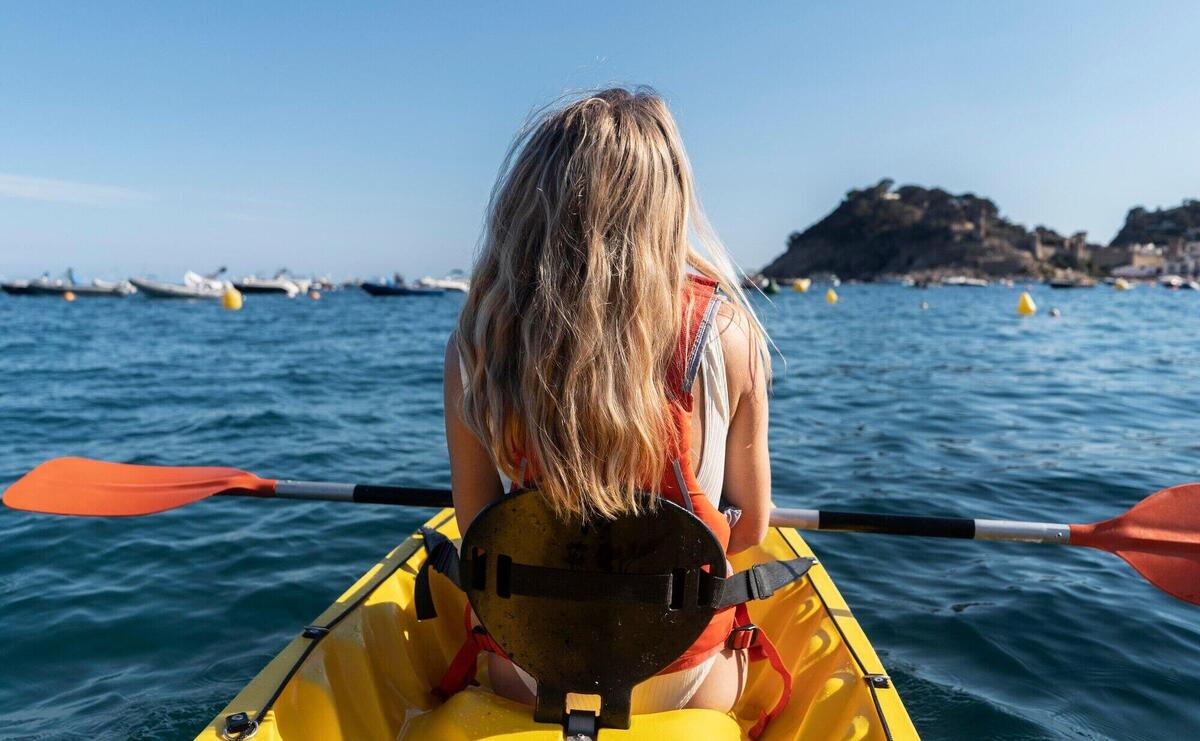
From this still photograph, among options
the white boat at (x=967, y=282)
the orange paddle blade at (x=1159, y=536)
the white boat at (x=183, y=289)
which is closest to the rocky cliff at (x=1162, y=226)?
the white boat at (x=967, y=282)

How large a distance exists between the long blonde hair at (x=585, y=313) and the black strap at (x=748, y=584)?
28 centimetres

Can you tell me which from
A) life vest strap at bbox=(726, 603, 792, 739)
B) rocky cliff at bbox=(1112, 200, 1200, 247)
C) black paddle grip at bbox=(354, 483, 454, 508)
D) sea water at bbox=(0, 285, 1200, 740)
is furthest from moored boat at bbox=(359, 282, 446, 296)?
rocky cliff at bbox=(1112, 200, 1200, 247)

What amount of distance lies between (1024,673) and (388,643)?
2932 mm

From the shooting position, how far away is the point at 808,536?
18.0 ft

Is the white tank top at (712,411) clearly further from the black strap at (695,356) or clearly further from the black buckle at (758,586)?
the black buckle at (758,586)

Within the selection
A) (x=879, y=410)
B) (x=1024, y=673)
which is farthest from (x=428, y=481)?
(x=879, y=410)

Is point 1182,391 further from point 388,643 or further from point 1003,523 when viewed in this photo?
point 388,643

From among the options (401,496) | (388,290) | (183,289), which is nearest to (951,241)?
(388,290)

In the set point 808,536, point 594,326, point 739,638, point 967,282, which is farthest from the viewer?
point 967,282

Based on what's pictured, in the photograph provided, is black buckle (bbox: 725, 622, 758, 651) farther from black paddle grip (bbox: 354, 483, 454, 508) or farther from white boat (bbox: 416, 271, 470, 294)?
white boat (bbox: 416, 271, 470, 294)

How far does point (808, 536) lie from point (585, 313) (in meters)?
4.41

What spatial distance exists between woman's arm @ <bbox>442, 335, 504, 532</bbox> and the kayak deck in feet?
1.62

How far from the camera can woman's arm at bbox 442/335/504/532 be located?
5.67ft

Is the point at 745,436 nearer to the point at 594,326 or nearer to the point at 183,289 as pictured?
the point at 594,326
